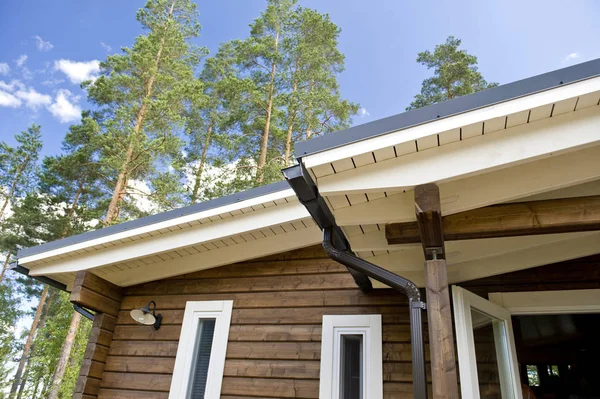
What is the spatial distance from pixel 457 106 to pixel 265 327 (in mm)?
2451

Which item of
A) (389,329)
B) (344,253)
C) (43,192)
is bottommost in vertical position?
(389,329)

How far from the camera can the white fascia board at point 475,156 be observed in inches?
75.9

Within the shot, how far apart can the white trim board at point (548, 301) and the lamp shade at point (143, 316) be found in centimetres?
283

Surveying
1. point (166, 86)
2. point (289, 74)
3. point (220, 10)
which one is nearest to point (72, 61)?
point (220, 10)

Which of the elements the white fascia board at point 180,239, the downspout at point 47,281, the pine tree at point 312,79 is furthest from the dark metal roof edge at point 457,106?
the pine tree at point 312,79

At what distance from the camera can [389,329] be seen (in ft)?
10.5

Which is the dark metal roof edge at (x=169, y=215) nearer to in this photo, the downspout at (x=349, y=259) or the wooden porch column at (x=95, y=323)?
the wooden porch column at (x=95, y=323)

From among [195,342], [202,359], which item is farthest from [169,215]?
[202,359]

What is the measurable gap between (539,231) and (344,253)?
1.03 meters

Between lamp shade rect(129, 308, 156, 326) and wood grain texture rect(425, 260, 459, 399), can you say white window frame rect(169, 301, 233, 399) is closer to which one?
lamp shade rect(129, 308, 156, 326)

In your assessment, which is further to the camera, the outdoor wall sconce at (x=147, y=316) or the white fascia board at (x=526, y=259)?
the outdoor wall sconce at (x=147, y=316)

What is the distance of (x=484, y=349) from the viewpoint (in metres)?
2.73

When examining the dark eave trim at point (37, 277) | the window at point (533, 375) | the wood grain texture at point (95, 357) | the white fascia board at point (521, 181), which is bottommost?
the wood grain texture at point (95, 357)

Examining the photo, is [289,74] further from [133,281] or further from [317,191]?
[317,191]
